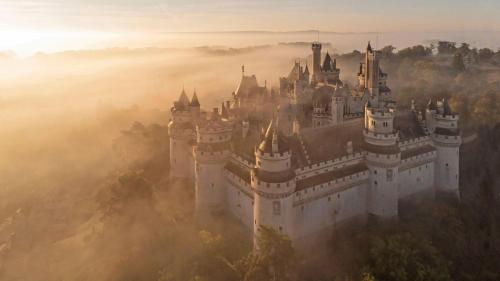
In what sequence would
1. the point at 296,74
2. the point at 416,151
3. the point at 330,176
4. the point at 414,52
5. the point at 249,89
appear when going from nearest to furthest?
the point at 330,176
the point at 416,151
the point at 249,89
the point at 296,74
the point at 414,52

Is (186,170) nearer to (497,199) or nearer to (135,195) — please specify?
(135,195)

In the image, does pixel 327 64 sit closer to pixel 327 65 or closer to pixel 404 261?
pixel 327 65

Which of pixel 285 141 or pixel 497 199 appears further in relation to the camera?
pixel 497 199

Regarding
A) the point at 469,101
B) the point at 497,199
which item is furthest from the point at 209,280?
the point at 469,101

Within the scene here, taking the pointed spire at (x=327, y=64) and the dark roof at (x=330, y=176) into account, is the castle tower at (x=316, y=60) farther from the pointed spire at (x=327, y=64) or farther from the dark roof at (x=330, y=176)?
the dark roof at (x=330, y=176)

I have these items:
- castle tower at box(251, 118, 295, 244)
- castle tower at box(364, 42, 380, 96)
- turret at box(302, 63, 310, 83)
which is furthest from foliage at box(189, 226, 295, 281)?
castle tower at box(364, 42, 380, 96)

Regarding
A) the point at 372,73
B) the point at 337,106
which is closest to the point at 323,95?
the point at 337,106
